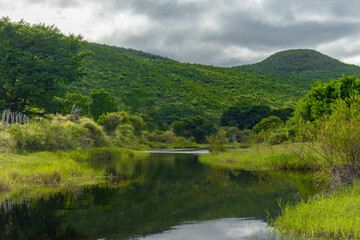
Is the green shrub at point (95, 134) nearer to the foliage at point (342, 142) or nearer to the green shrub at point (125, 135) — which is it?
the green shrub at point (125, 135)

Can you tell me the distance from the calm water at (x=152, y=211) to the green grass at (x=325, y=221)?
3.52 feet

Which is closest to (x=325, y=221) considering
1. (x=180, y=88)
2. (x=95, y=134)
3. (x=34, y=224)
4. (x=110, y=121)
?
(x=34, y=224)

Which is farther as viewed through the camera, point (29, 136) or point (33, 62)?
point (33, 62)

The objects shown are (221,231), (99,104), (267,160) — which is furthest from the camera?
(99,104)

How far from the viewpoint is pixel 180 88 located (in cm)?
18362

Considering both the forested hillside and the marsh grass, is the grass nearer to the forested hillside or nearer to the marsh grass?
the marsh grass

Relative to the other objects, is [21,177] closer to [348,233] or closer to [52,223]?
[52,223]

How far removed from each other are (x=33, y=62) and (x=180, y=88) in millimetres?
139980

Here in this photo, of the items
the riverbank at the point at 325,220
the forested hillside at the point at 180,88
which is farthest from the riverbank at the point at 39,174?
the forested hillside at the point at 180,88

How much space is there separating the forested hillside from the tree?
95.8m

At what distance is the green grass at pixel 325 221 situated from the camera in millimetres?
12008

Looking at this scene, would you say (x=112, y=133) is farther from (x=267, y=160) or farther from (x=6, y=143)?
(x=6, y=143)

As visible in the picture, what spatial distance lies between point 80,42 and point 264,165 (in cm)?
3376

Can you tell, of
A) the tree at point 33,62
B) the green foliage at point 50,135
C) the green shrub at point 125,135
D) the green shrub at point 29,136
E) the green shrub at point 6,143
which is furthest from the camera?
the green shrub at point 125,135
